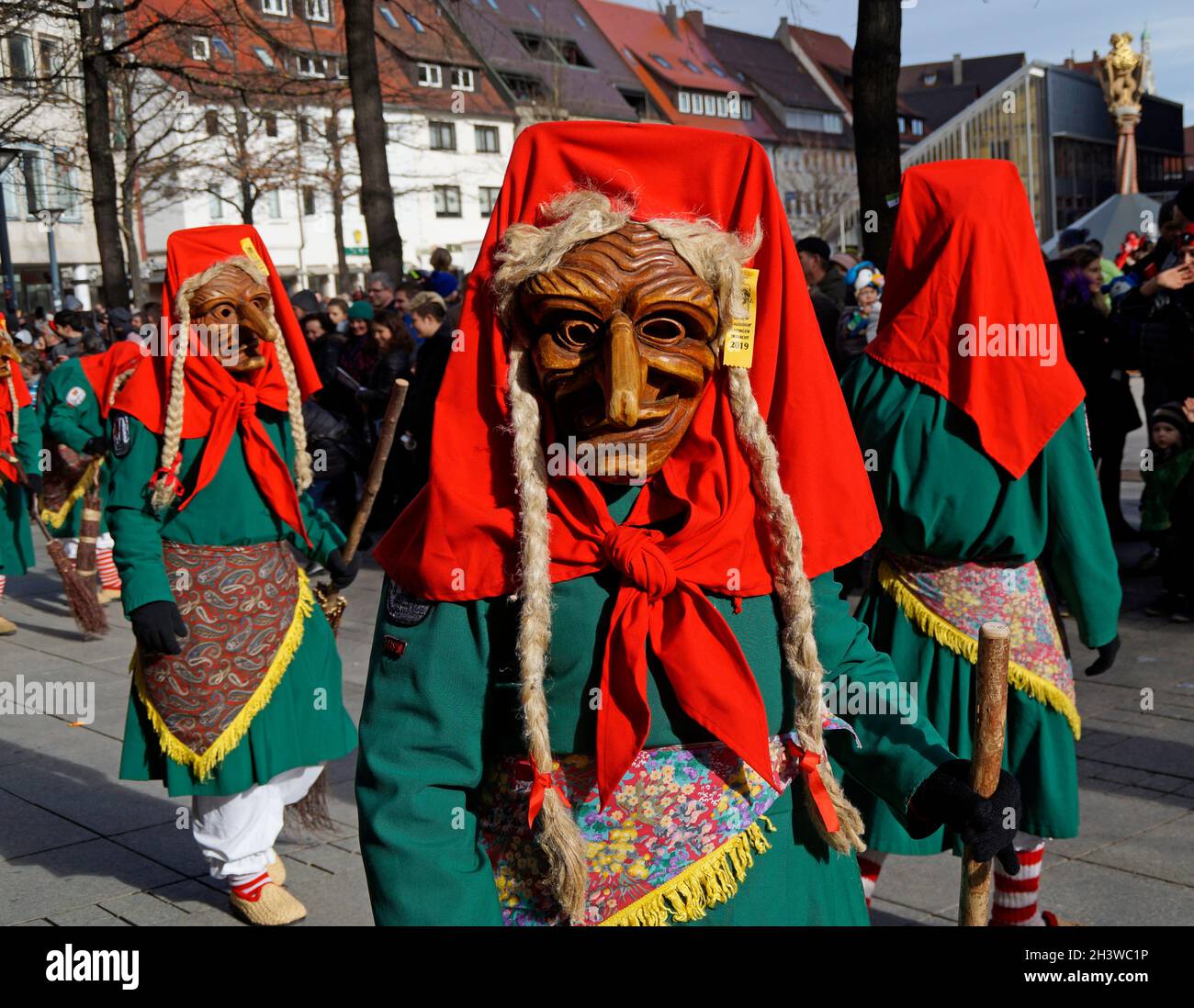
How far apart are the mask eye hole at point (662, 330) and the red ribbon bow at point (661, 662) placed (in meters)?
0.29

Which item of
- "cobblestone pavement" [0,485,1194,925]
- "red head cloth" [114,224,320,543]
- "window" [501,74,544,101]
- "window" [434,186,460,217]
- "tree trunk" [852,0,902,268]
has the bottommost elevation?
"cobblestone pavement" [0,485,1194,925]

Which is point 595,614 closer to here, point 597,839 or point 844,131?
point 597,839

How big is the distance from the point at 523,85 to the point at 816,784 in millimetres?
49512

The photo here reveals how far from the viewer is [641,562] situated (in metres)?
2.04

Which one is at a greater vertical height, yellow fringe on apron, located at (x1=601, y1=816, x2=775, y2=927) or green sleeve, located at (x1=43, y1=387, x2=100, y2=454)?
green sleeve, located at (x1=43, y1=387, x2=100, y2=454)

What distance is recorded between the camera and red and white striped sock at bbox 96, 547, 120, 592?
10266 mm

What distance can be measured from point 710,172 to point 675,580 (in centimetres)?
64

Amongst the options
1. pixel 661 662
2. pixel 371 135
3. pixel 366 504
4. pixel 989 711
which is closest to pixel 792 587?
pixel 661 662

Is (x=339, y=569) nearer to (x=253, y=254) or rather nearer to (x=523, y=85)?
(x=253, y=254)

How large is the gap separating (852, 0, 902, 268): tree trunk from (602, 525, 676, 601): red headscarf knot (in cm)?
629

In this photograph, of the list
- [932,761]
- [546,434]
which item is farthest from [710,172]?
[932,761]

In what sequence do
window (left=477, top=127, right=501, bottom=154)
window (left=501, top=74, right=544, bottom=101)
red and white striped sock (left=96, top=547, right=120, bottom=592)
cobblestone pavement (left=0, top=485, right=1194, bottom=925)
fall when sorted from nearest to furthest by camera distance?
cobblestone pavement (left=0, top=485, right=1194, bottom=925) < red and white striped sock (left=96, top=547, right=120, bottom=592) < window (left=501, top=74, right=544, bottom=101) < window (left=477, top=127, right=501, bottom=154)

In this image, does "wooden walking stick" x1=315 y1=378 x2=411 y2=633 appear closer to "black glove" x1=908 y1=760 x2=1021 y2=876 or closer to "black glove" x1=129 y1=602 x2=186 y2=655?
"black glove" x1=129 y1=602 x2=186 y2=655

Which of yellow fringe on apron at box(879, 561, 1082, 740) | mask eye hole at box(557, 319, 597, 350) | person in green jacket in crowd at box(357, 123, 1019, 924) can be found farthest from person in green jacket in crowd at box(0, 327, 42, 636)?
mask eye hole at box(557, 319, 597, 350)
